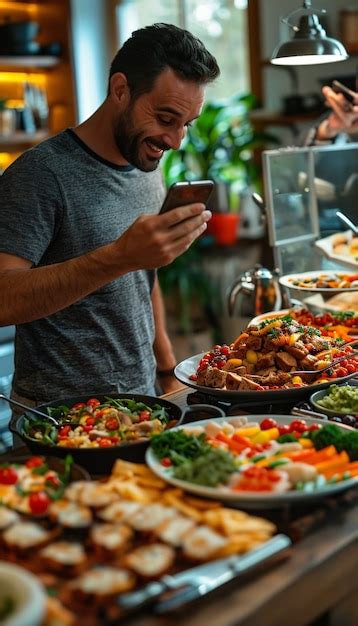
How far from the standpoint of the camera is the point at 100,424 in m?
1.67

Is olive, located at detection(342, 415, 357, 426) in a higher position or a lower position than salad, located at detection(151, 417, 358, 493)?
lower

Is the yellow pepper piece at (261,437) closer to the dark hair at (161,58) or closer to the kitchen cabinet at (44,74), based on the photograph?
the dark hair at (161,58)

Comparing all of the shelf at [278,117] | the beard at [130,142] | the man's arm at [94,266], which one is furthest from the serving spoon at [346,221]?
the shelf at [278,117]

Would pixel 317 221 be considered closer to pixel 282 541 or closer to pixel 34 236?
pixel 34 236

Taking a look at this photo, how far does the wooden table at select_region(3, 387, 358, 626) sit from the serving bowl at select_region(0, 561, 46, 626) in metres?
0.13

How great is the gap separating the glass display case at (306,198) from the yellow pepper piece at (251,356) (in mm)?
748

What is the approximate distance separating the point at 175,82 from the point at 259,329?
0.68 m

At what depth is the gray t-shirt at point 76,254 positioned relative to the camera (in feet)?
7.04

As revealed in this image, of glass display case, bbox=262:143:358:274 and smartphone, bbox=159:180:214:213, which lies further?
glass display case, bbox=262:143:358:274

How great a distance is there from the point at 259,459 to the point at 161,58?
117cm

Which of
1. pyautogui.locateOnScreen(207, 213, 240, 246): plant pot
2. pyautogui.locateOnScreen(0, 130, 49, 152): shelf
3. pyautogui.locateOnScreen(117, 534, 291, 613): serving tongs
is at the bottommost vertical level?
pyautogui.locateOnScreen(207, 213, 240, 246): plant pot

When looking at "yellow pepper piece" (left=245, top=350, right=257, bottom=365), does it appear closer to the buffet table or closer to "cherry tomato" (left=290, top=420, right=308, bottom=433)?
"cherry tomato" (left=290, top=420, right=308, bottom=433)

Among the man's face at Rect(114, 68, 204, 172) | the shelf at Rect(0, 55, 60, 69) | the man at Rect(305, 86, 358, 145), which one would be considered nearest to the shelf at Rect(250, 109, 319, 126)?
the shelf at Rect(0, 55, 60, 69)

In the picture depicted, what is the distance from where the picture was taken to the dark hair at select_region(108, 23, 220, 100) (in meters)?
2.17
